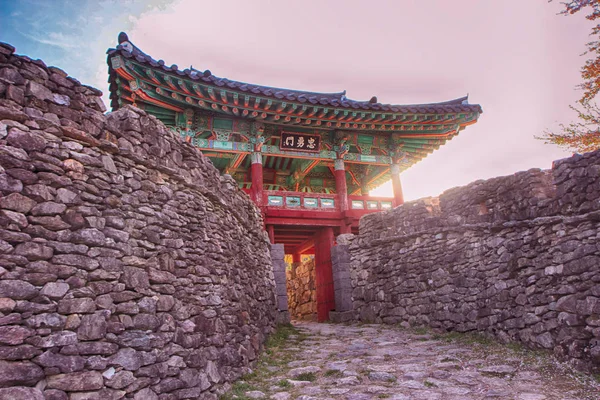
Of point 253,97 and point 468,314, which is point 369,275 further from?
point 253,97

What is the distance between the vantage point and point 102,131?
4.55 meters

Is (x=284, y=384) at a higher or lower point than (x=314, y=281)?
lower

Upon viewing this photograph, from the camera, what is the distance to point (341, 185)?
14969 millimetres

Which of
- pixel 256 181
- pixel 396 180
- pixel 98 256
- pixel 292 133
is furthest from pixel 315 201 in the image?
pixel 98 256

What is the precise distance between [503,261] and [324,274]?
20.5 feet

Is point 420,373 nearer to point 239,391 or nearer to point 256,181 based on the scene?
point 239,391

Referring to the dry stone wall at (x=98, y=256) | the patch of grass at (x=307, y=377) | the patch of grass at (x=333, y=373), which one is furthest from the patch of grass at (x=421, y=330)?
the dry stone wall at (x=98, y=256)

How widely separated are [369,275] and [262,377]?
5.38 meters

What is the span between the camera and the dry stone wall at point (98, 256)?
3496 mm

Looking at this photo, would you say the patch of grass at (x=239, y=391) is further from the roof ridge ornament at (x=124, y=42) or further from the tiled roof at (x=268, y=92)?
the roof ridge ornament at (x=124, y=42)

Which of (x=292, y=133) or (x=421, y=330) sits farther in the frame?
(x=292, y=133)

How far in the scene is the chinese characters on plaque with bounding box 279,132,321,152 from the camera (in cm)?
1477

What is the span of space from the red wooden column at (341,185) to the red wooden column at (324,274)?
109cm

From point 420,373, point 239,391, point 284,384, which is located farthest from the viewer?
point 420,373
